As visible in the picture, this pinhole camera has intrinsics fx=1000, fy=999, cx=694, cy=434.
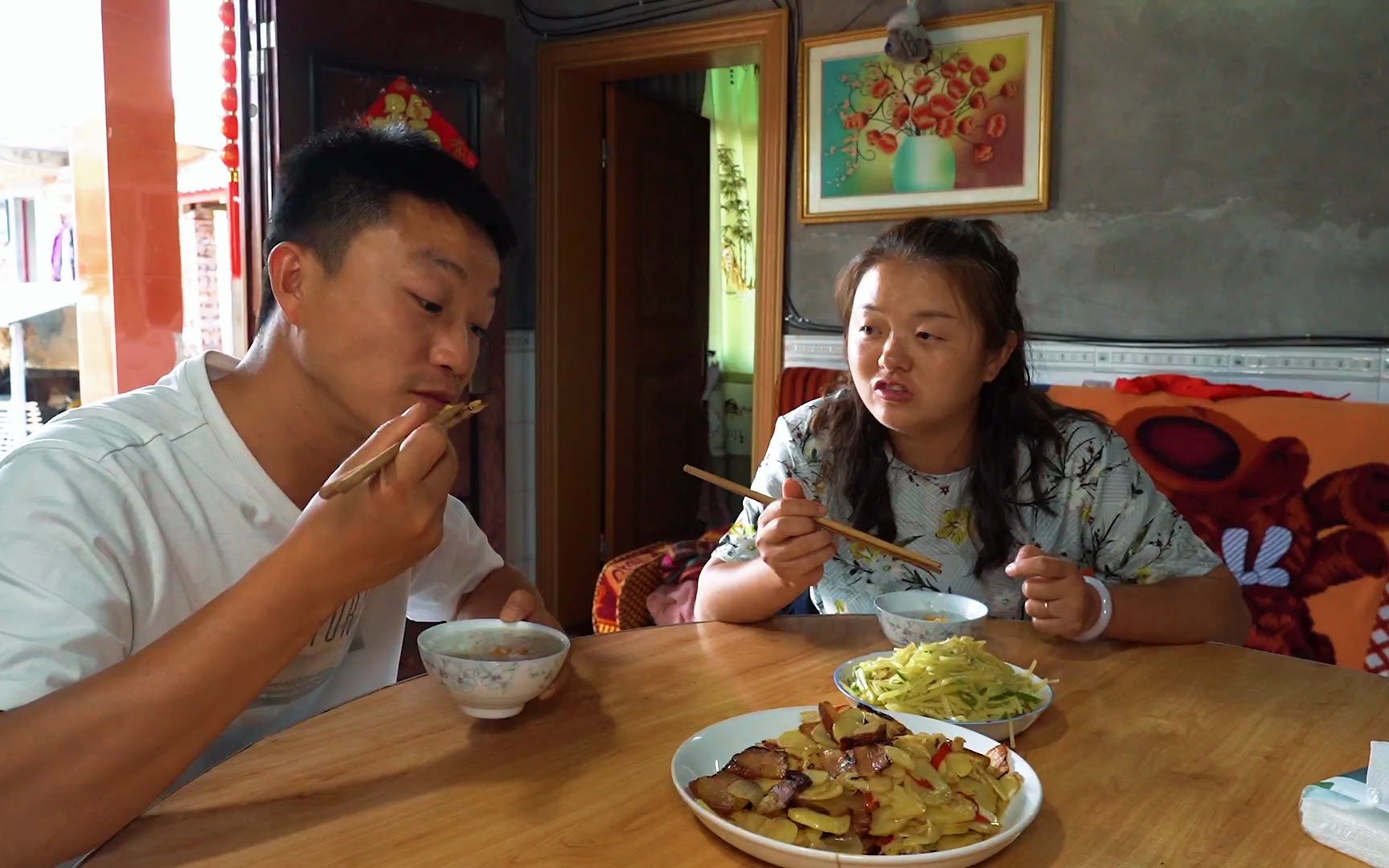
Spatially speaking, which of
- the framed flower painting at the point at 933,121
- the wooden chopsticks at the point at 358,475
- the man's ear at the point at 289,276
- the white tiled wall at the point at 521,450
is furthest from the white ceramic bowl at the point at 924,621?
the white tiled wall at the point at 521,450

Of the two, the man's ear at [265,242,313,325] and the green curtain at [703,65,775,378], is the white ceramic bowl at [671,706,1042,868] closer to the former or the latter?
the man's ear at [265,242,313,325]

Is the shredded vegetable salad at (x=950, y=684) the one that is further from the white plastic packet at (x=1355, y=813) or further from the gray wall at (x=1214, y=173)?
the gray wall at (x=1214, y=173)

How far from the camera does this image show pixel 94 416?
3.37 ft

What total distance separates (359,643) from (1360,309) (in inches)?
104

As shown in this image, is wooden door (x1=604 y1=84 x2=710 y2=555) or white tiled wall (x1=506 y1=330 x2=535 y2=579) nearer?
white tiled wall (x1=506 y1=330 x2=535 y2=579)

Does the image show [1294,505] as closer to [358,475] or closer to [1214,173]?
[1214,173]

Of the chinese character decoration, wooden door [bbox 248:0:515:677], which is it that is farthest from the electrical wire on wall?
the chinese character decoration

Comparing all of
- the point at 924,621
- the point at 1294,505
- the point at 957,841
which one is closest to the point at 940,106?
the point at 1294,505

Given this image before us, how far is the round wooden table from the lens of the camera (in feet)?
2.49

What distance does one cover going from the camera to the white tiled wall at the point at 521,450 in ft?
13.8

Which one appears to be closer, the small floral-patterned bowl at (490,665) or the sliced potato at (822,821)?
the sliced potato at (822,821)

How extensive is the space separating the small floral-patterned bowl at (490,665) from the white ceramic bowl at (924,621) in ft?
1.35

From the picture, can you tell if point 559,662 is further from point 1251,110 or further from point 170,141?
point 170,141

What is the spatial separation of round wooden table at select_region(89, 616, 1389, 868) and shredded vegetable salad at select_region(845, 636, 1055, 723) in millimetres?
38
